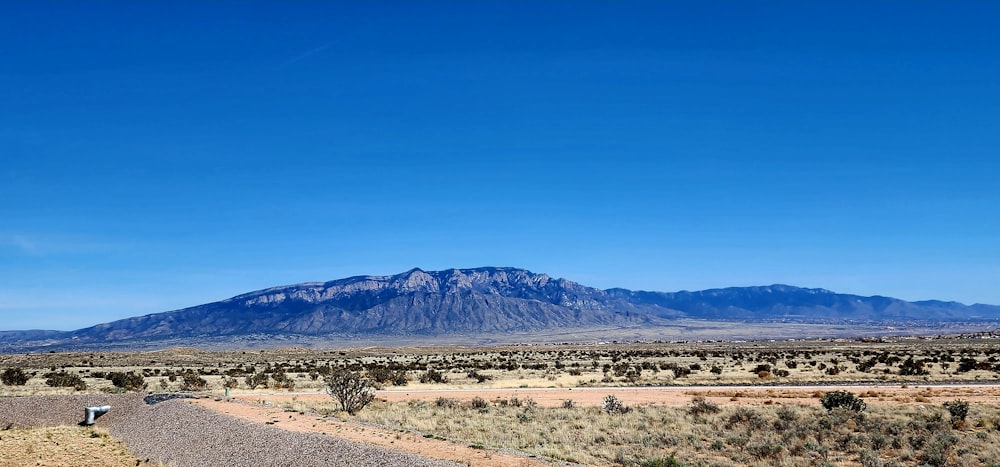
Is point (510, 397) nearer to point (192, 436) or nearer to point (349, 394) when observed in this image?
point (349, 394)

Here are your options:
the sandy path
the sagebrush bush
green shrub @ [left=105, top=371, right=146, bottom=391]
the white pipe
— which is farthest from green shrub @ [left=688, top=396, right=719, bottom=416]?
green shrub @ [left=105, top=371, right=146, bottom=391]

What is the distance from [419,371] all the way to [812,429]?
3919 centimetres

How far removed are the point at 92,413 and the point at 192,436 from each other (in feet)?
26.7

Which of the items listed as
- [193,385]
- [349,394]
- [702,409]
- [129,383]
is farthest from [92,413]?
[702,409]

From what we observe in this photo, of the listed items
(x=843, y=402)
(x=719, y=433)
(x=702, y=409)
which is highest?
(x=843, y=402)

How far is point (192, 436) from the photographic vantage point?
76.0 feet

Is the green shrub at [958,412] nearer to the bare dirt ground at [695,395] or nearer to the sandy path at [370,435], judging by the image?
the bare dirt ground at [695,395]

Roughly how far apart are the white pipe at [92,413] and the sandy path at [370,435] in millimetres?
3330

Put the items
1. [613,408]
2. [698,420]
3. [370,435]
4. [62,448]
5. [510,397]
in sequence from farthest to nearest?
[510,397] → [613,408] → [698,420] → [62,448] → [370,435]

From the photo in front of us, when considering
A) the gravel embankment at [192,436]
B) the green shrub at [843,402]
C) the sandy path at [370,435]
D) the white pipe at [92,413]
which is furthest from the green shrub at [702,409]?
the white pipe at [92,413]

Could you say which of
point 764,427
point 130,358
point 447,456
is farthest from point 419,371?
point 130,358

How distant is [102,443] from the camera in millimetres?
24594

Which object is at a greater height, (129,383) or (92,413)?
(129,383)

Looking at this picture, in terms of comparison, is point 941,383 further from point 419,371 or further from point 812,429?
point 419,371
